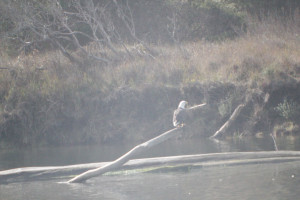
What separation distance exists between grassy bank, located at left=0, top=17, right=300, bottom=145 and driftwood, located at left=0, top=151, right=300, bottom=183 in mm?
6039

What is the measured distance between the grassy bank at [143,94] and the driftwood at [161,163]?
6.04 metres

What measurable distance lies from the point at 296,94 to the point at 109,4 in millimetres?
13042

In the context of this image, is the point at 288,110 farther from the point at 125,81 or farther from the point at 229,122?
the point at 125,81

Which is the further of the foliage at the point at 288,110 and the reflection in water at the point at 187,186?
the foliage at the point at 288,110

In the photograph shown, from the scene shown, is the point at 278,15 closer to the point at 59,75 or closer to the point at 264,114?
the point at 264,114

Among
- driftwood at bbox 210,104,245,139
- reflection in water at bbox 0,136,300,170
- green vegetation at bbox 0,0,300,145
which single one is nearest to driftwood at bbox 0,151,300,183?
reflection in water at bbox 0,136,300,170

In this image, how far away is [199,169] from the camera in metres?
10.5

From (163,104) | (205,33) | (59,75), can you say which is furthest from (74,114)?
(205,33)

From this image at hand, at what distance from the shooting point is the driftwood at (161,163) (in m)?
10.2

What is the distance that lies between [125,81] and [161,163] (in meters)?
8.85

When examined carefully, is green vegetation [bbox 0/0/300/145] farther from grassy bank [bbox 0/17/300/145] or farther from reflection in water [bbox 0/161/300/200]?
reflection in water [bbox 0/161/300/200]

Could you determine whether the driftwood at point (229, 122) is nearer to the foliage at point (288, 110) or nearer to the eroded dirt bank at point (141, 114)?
the eroded dirt bank at point (141, 114)

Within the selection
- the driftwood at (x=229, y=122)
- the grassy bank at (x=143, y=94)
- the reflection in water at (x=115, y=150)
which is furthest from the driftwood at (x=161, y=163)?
the grassy bank at (x=143, y=94)

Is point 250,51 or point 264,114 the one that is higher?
point 250,51
